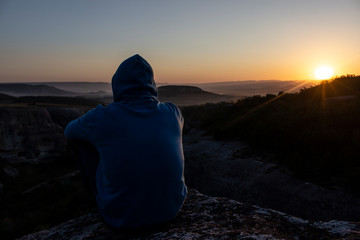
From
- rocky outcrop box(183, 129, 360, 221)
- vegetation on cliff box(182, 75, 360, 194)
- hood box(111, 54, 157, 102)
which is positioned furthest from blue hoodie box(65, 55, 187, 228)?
vegetation on cliff box(182, 75, 360, 194)

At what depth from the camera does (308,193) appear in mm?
4637

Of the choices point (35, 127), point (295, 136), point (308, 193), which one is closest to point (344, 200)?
point (308, 193)

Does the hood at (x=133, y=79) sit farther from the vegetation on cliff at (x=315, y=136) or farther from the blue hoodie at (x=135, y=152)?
the vegetation on cliff at (x=315, y=136)

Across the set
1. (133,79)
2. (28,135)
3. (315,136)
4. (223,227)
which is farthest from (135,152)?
(28,135)

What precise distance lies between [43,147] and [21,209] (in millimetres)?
10563

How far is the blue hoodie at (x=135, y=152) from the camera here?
1878 millimetres

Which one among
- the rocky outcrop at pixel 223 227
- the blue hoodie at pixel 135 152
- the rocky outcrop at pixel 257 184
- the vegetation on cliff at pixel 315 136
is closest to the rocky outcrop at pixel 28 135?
the rocky outcrop at pixel 257 184

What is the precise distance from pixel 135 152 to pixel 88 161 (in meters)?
0.75

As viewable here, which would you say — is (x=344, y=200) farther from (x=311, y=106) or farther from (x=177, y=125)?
(x=311, y=106)

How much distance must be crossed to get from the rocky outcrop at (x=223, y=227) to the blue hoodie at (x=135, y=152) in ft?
0.54

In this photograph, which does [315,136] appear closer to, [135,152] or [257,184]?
[257,184]

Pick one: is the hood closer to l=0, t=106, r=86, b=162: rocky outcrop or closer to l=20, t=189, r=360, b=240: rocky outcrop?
l=20, t=189, r=360, b=240: rocky outcrop

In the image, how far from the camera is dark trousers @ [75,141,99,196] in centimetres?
224

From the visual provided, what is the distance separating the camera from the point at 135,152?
186 centimetres
